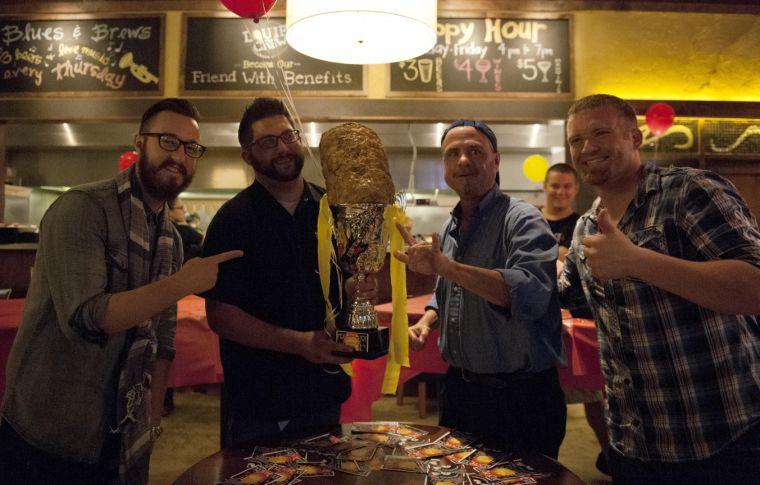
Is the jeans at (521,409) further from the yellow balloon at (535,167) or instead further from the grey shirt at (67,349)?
the yellow balloon at (535,167)

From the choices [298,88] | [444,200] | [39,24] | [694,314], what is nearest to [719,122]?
[444,200]

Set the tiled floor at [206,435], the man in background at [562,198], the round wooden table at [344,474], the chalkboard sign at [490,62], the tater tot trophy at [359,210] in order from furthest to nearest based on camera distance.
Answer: the chalkboard sign at [490,62] → the man in background at [562,198] → the tiled floor at [206,435] → the tater tot trophy at [359,210] → the round wooden table at [344,474]

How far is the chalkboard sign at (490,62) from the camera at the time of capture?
480 cm

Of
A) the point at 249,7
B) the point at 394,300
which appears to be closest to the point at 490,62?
the point at 249,7

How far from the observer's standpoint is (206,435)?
417 centimetres

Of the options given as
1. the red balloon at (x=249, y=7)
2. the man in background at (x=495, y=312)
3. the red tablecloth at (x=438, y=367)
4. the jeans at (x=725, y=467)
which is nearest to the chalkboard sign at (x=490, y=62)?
the red balloon at (x=249, y=7)

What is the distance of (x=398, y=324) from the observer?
1.74 meters

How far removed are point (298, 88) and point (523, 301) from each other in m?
3.76

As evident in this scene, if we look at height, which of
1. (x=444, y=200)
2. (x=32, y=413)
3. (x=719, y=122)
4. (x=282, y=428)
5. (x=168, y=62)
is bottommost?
(x=282, y=428)

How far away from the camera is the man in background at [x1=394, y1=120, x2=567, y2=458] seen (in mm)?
1710

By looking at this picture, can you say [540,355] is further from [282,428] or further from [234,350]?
[234,350]

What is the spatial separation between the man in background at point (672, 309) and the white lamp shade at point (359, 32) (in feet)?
2.11

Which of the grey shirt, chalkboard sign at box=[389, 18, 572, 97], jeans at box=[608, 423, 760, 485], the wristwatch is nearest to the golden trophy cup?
the grey shirt

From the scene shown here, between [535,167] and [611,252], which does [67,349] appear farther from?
[535,167]
